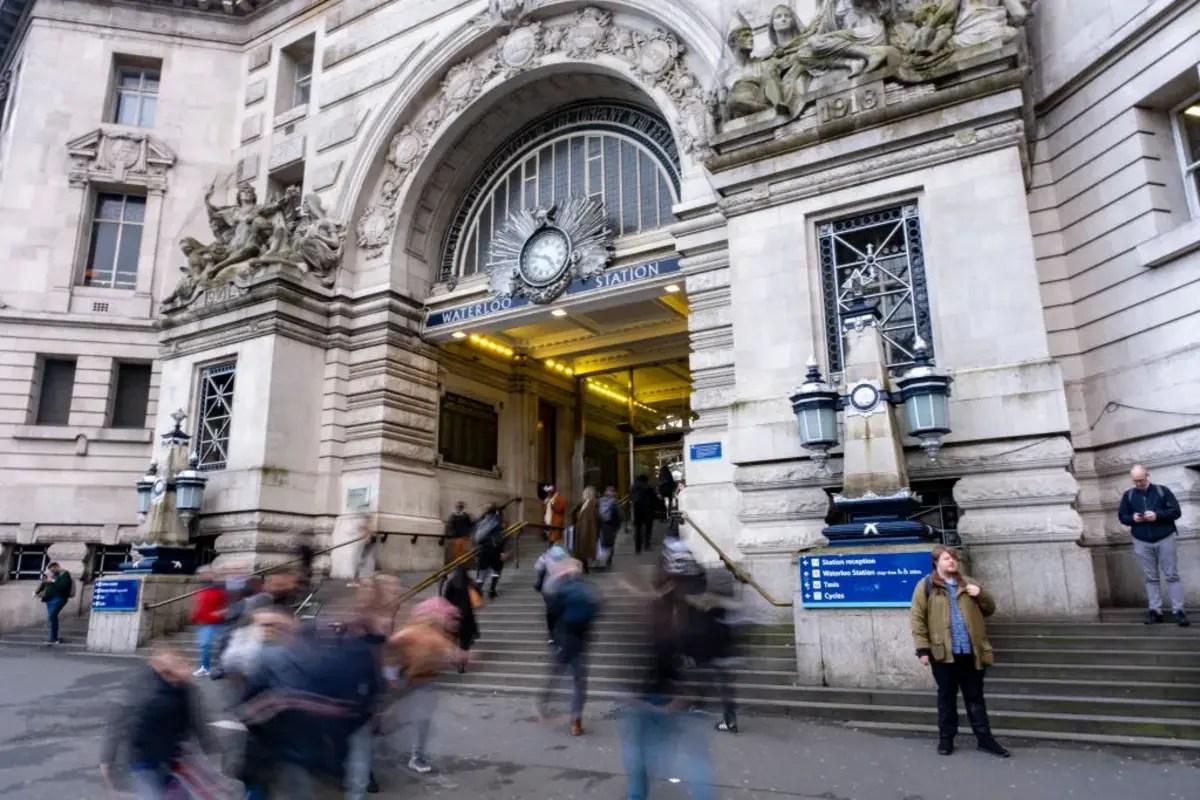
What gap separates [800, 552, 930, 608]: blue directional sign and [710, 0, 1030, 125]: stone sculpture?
7124 mm

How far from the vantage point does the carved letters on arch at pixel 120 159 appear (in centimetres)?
2336

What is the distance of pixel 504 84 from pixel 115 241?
43.4 feet

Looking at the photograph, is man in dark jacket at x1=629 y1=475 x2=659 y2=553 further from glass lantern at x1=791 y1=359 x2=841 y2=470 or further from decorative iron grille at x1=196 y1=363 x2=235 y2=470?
decorative iron grille at x1=196 y1=363 x2=235 y2=470

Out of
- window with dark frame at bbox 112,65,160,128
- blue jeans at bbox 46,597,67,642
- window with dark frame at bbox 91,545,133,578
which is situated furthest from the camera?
window with dark frame at bbox 112,65,160,128

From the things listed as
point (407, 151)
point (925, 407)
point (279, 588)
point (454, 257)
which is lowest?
point (279, 588)

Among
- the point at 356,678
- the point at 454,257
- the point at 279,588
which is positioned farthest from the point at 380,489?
the point at 356,678

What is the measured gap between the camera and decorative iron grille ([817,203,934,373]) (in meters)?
11.4

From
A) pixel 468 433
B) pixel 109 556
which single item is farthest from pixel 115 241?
pixel 468 433

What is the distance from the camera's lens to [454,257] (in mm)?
21250

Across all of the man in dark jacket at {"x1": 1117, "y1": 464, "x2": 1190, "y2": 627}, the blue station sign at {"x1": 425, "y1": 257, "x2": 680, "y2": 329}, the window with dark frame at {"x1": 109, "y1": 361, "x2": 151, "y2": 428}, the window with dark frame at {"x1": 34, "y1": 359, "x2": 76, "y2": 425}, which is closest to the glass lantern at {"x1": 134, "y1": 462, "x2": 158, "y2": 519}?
the window with dark frame at {"x1": 109, "y1": 361, "x2": 151, "y2": 428}

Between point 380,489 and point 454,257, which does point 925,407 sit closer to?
point 380,489

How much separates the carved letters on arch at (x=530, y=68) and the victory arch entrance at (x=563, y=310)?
111cm

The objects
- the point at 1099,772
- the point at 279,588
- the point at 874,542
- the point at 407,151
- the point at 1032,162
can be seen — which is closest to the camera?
the point at 1099,772

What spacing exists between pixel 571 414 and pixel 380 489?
26.3 feet
